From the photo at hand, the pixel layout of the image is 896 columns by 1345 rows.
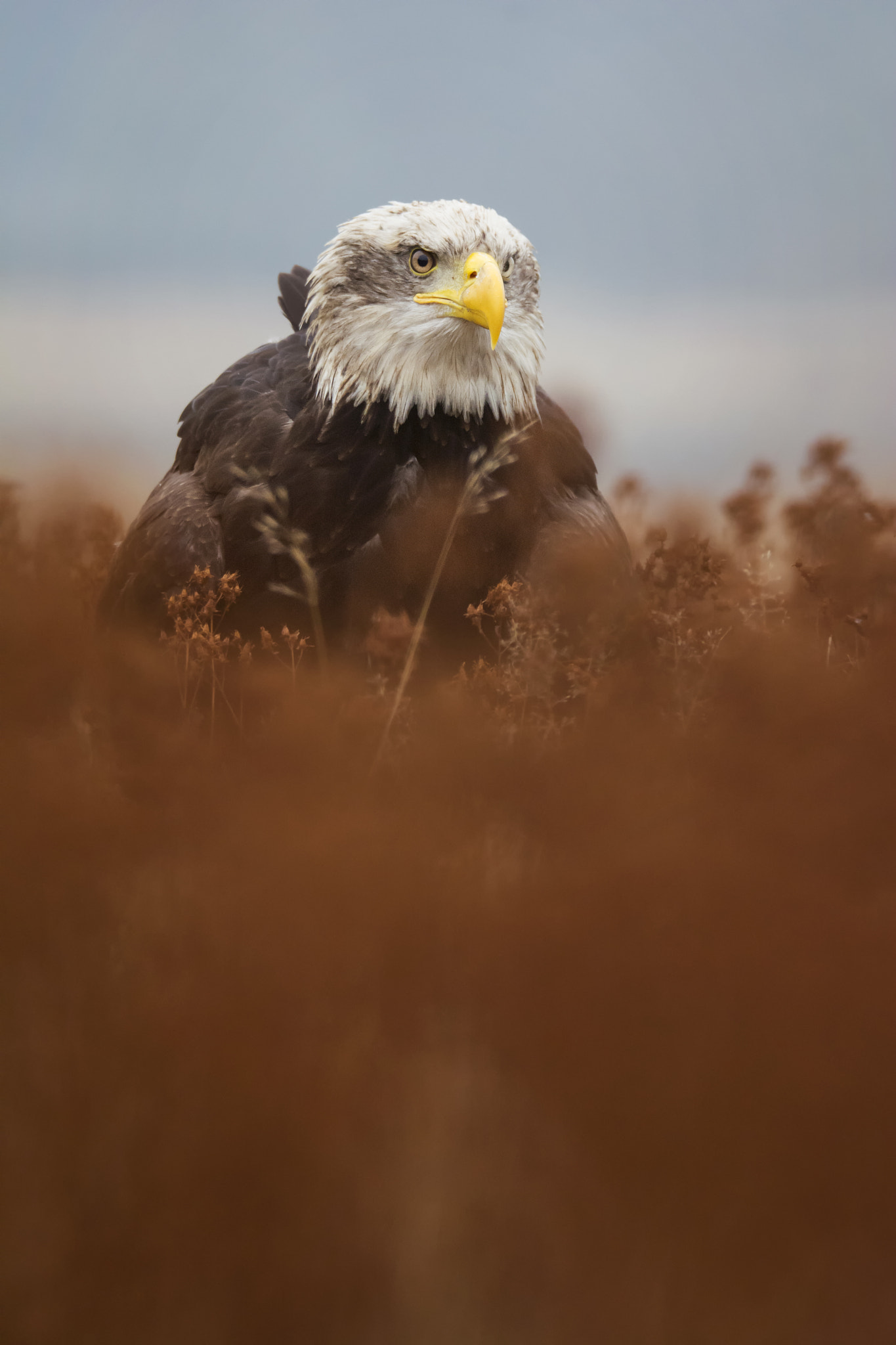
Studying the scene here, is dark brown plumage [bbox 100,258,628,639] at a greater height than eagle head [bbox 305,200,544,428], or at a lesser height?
lesser

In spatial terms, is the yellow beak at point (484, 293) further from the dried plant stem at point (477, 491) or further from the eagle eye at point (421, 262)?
the dried plant stem at point (477, 491)

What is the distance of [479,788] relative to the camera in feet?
3.20

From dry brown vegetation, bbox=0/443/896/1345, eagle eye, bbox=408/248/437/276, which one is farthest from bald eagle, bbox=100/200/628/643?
dry brown vegetation, bbox=0/443/896/1345

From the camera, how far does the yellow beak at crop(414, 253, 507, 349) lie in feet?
8.70

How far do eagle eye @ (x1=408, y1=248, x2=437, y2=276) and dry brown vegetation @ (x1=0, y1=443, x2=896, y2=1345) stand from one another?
86.7 inches

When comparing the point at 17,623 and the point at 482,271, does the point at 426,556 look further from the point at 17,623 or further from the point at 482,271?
the point at 17,623

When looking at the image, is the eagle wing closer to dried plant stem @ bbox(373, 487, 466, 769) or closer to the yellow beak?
dried plant stem @ bbox(373, 487, 466, 769)

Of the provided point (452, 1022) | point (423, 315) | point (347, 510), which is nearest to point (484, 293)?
point (423, 315)

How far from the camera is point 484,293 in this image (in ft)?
8.70

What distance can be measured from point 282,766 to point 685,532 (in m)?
0.97

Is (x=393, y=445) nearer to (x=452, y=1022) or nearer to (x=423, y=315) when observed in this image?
(x=423, y=315)

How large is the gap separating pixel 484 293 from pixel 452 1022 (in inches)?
88.1

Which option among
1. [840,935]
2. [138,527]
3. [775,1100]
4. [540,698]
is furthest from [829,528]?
[138,527]

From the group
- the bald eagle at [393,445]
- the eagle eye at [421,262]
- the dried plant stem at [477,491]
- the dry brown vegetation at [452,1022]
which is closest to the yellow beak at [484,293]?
the bald eagle at [393,445]
